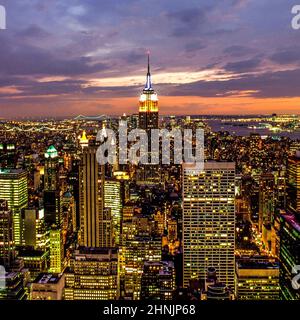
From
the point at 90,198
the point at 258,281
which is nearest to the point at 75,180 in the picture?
the point at 90,198

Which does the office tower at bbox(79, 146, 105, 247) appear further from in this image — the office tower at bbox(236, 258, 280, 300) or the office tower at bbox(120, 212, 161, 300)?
the office tower at bbox(236, 258, 280, 300)

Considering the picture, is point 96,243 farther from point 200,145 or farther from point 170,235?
point 200,145

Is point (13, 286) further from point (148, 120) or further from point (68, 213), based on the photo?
point (148, 120)

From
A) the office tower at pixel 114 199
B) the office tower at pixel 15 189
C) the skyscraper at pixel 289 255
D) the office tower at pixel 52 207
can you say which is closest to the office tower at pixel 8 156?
the office tower at pixel 15 189

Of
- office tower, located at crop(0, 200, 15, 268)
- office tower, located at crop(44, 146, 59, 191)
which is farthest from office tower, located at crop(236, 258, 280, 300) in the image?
office tower, located at crop(44, 146, 59, 191)
